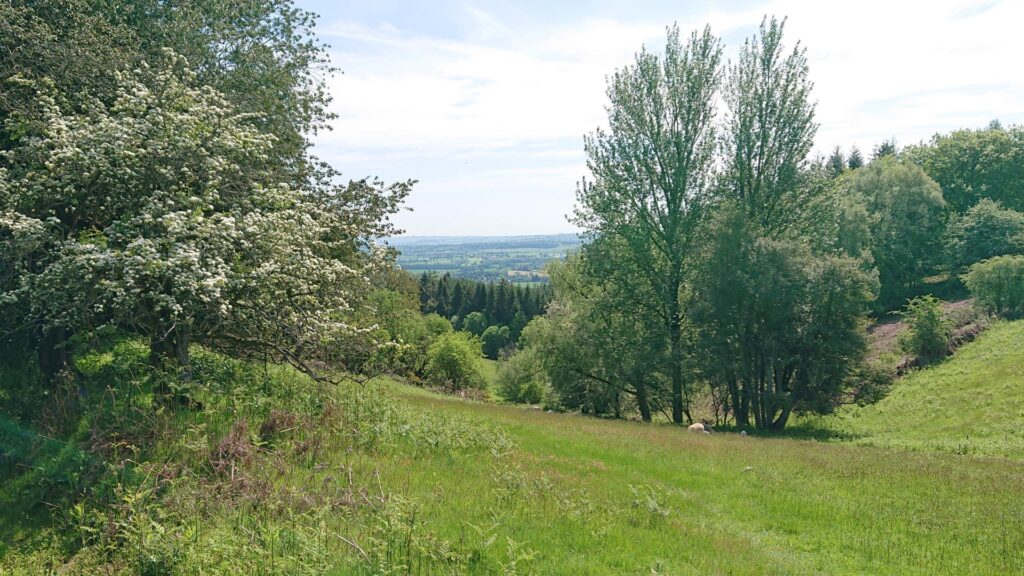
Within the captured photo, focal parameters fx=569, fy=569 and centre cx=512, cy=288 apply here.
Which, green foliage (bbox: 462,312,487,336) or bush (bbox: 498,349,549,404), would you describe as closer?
bush (bbox: 498,349,549,404)

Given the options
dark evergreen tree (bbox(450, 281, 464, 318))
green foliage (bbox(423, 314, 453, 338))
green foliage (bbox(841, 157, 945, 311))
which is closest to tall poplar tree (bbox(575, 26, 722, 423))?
green foliage (bbox(841, 157, 945, 311))

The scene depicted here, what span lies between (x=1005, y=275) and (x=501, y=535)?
159 ft

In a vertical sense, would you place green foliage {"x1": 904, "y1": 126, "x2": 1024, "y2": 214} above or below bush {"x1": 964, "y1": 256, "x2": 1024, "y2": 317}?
above

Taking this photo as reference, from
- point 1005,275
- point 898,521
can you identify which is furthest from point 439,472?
point 1005,275

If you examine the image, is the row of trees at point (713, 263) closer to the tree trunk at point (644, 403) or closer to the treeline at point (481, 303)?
the tree trunk at point (644, 403)

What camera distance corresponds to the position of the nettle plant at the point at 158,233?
31.7 ft

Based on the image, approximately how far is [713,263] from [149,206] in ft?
76.3

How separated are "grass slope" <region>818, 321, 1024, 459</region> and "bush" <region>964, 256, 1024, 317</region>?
346 cm

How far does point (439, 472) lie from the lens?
11.1 m

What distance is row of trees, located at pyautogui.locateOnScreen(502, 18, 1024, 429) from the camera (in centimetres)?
2597

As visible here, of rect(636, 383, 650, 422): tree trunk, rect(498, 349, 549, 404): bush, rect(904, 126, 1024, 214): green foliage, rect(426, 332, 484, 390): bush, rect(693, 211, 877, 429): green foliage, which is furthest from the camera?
rect(904, 126, 1024, 214): green foliage

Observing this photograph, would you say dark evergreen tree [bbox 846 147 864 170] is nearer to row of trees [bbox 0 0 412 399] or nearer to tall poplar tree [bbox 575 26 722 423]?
tall poplar tree [bbox 575 26 722 423]

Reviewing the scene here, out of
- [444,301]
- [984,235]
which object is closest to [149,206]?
[984,235]

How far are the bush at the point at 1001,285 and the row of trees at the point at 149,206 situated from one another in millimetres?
46554
